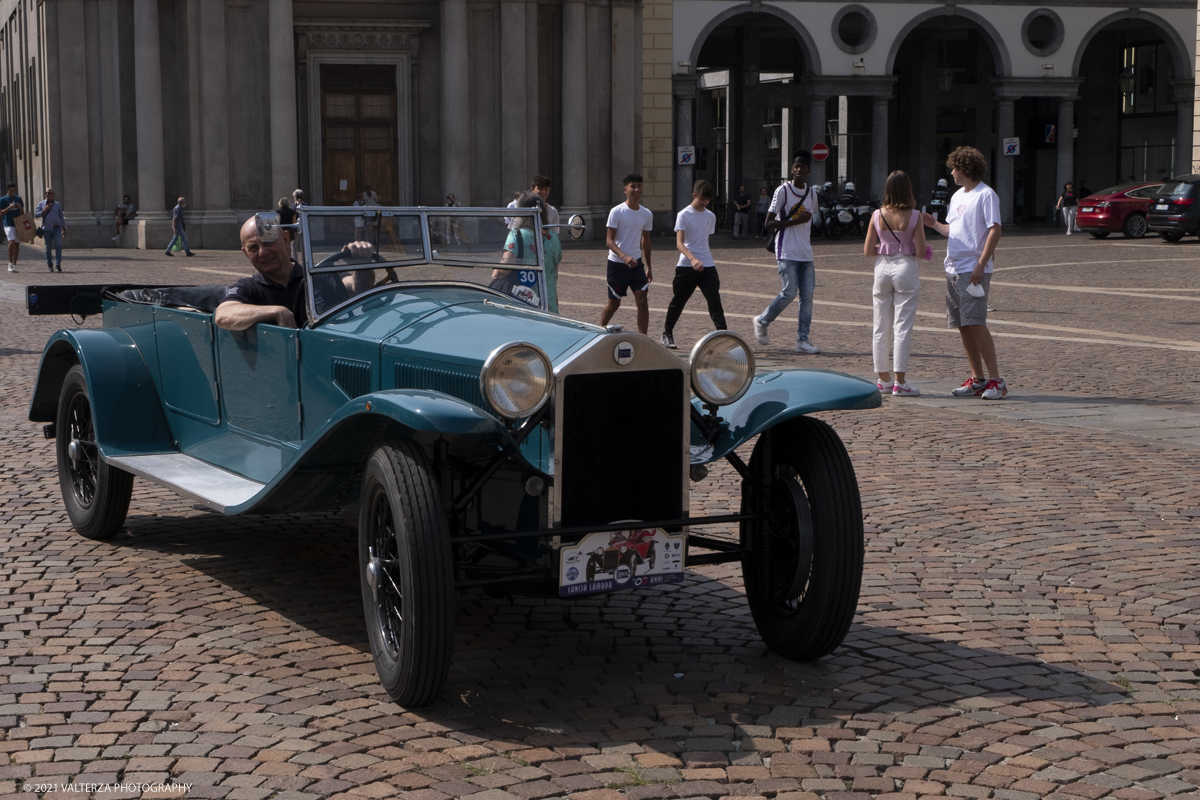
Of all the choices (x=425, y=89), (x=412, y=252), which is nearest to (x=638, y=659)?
(x=412, y=252)

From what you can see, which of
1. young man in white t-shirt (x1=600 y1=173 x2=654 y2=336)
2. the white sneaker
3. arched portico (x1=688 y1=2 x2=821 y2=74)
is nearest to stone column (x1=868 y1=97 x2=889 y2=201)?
arched portico (x1=688 y1=2 x2=821 y2=74)

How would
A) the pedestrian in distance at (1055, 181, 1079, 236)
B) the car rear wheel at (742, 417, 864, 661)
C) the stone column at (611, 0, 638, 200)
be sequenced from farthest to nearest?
the pedestrian in distance at (1055, 181, 1079, 236)
the stone column at (611, 0, 638, 200)
the car rear wheel at (742, 417, 864, 661)

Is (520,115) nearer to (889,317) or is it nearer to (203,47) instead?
(203,47)

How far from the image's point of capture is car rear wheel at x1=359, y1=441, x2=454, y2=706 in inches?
162

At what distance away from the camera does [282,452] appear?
18.6 feet

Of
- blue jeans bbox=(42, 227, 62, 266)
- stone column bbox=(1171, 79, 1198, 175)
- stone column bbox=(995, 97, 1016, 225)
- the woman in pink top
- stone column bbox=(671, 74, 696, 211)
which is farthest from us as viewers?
stone column bbox=(1171, 79, 1198, 175)

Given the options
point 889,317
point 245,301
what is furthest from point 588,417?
point 889,317

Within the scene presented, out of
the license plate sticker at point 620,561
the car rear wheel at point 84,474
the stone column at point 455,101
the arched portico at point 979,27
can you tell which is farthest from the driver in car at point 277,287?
the arched portico at point 979,27

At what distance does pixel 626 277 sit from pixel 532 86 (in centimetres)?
2499

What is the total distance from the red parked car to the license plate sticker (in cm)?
3228

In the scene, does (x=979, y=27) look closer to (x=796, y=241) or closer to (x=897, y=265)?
(x=796, y=241)

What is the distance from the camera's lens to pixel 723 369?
464 cm

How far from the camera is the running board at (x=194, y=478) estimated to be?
5.50 meters

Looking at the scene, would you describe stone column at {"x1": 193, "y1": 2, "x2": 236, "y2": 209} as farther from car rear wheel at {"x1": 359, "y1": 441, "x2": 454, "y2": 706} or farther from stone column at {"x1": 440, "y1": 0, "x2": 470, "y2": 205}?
car rear wheel at {"x1": 359, "y1": 441, "x2": 454, "y2": 706}
